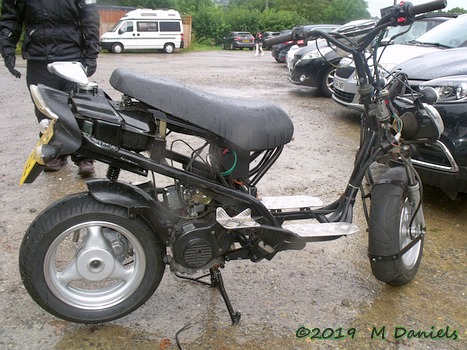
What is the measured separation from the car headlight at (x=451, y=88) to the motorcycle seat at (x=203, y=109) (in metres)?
2.06

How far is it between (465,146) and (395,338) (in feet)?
5.94

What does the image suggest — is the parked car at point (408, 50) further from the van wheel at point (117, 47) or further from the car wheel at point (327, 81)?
the van wheel at point (117, 47)

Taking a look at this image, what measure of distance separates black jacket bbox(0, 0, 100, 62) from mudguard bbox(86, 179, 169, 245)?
7.92 feet

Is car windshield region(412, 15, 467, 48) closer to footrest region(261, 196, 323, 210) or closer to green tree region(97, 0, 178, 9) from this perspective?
footrest region(261, 196, 323, 210)

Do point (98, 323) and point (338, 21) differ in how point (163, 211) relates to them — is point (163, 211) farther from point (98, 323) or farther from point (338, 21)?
point (338, 21)

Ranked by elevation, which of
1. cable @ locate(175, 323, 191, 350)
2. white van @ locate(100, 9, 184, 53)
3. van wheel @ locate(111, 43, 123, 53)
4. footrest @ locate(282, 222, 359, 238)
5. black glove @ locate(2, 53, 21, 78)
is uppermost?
black glove @ locate(2, 53, 21, 78)

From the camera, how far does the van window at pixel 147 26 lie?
86.6ft

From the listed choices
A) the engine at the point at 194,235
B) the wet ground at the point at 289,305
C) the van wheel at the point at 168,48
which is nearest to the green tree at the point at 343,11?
the van wheel at the point at 168,48

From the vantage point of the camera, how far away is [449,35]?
6.99 meters

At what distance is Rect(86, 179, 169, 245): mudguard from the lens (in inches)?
97.0

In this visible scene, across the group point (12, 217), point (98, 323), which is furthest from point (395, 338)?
point (12, 217)

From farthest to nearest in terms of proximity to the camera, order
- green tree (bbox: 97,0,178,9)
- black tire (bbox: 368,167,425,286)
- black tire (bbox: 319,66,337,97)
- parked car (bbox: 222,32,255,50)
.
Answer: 1. green tree (bbox: 97,0,178,9)
2. parked car (bbox: 222,32,255,50)
3. black tire (bbox: 319,66,337,97)
4. black tire (bbox: 368,167,425,286)

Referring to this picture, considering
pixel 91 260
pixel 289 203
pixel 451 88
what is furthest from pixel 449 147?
pixel 91 260

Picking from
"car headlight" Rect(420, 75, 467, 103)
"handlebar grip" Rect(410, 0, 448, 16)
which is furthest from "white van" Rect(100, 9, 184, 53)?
"handlebar grip" Rect(410, 0, 448, 16)
